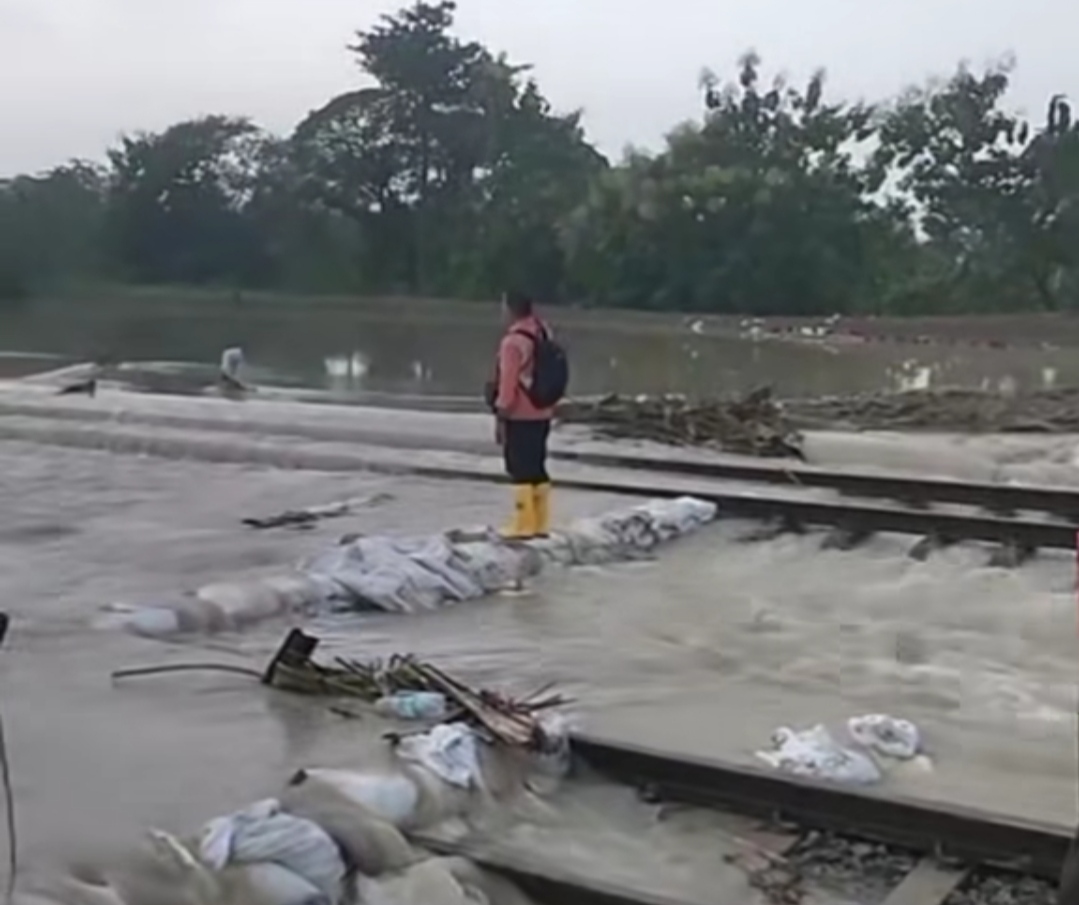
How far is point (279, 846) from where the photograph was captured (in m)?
4.39

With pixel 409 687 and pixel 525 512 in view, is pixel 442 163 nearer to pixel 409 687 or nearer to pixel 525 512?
pixel 525 512

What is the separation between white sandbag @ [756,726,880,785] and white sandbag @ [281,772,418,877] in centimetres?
138

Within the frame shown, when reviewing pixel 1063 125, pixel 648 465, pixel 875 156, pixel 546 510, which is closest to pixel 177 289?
pixel 875 156

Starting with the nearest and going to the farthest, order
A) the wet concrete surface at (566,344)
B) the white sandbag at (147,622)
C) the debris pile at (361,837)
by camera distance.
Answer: the debris pile at (361,837)
the white sandbag at (147,622)
the wet concrete surface at (566,344)

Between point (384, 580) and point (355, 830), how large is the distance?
337cm

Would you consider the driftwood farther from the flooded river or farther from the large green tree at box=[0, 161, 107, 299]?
the large green tree at box=[0, 161, 107, 299]

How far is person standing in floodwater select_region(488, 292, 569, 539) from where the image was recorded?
9.00 m

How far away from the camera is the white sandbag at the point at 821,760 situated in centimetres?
514

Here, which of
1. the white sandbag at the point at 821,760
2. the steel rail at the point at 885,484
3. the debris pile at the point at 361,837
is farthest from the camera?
the steel rail at the point at 885,484

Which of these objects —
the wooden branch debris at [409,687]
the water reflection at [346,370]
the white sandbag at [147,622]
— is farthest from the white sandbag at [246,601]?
the water reflection at [346,370]

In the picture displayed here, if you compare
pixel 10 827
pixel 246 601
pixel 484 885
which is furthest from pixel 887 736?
pixel 246 601

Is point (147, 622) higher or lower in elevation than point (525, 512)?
lower

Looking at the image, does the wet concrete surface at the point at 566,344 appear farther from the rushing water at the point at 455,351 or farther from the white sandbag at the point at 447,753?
the white sandbag at the point at 447,753

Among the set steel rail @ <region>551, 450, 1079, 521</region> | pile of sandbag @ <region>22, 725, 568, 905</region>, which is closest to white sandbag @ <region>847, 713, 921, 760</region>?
pile of sandbag @ <region>22, 725, 568, 905</region>
